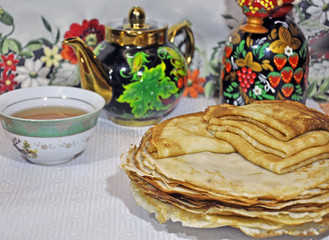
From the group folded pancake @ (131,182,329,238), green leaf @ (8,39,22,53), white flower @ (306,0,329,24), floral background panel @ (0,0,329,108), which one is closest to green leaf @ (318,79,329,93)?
floral background panel @ (0,0,329,108)

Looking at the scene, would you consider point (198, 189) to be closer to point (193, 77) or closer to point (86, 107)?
point (86, 107)

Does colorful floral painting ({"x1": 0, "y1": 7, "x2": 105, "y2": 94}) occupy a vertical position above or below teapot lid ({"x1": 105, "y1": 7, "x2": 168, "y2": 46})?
below

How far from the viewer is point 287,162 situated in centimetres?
55

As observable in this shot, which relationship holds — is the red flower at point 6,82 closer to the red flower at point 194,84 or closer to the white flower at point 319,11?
the red flower at point 194,84

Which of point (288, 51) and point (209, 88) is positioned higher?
point (288, 51)

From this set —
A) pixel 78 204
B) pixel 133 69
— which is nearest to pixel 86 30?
pixel 133 69

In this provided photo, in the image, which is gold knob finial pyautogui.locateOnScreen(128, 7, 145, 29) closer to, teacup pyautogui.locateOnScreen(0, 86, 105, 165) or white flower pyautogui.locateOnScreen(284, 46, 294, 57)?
teacup pyautogui.locateOnScreen(0, 86, 105, 165)

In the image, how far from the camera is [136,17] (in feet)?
2.75

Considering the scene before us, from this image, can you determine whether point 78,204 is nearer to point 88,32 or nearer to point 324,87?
point 88,32

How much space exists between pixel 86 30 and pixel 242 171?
56 centimetres

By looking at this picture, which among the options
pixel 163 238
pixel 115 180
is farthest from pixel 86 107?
pixel 163 238

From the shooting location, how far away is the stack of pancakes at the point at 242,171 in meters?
0.52

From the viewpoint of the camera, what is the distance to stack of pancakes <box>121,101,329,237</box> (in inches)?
20.3

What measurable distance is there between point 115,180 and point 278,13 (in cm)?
44
